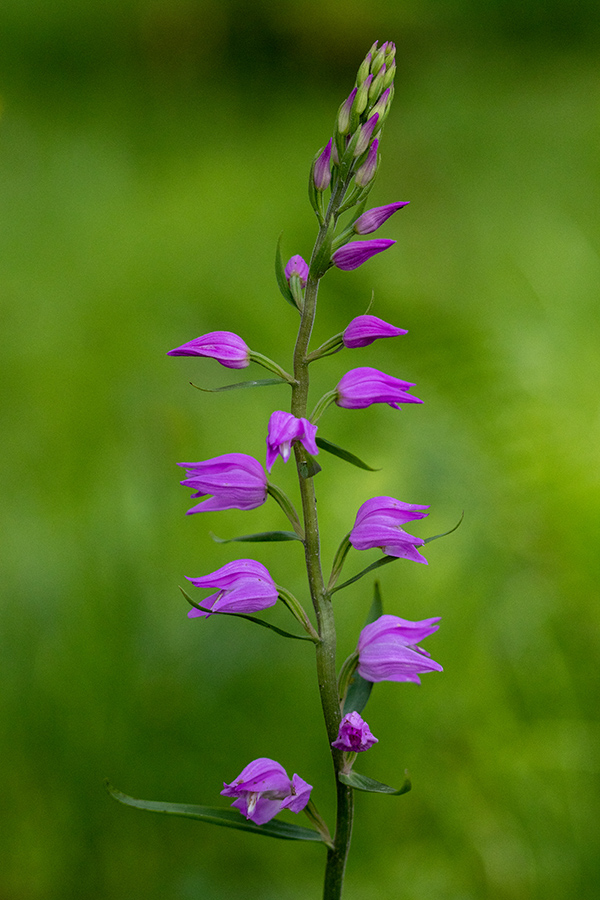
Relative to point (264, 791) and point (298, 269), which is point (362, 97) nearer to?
point (298, 269)

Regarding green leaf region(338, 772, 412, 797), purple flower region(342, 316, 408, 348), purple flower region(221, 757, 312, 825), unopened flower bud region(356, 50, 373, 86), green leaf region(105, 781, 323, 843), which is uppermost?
unopened flower bud region(356, 50, 373, 86)

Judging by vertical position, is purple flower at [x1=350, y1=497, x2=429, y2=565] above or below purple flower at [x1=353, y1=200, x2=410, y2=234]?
below

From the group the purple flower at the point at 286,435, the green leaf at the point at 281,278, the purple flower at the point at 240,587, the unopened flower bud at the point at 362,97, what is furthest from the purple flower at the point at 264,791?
the unopened flower bud at the point at 362,97

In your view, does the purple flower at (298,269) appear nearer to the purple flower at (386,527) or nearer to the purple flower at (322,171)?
the purple flower at (322,171)

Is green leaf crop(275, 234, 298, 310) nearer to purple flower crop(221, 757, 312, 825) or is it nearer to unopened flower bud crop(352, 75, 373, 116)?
unopened flower bud crop(352, 75, 373, 116)

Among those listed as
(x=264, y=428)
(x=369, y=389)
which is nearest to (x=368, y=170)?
(x=369, y=389)

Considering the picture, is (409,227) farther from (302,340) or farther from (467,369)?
(302,340)

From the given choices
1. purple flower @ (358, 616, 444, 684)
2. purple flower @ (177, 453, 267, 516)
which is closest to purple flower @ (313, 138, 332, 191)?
purple flower @ (177, 453, 267, 516)
